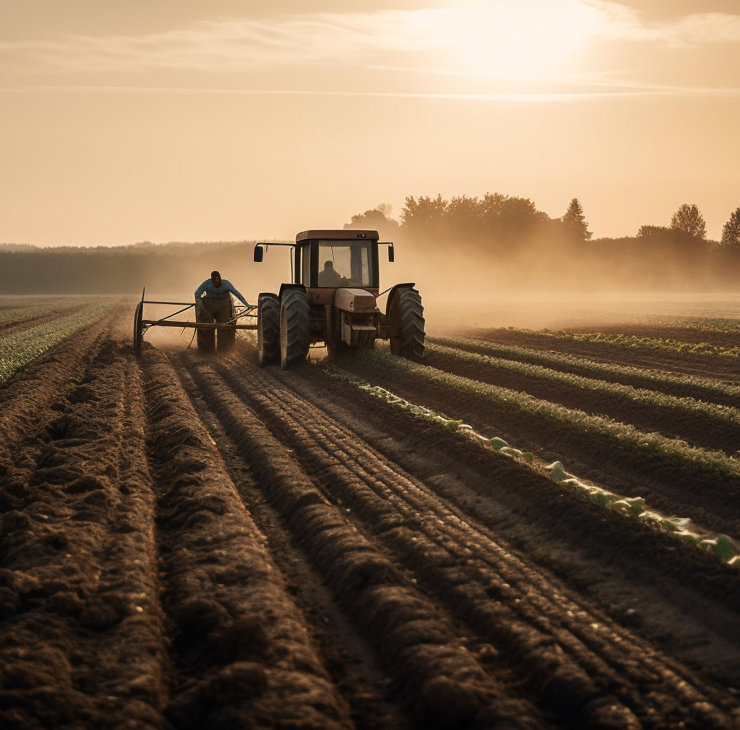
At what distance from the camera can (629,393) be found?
12109 millimetres

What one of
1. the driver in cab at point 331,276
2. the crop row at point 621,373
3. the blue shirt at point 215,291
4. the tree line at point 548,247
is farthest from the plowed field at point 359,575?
the tree line at point 548,247

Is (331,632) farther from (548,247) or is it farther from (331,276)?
(548,247)

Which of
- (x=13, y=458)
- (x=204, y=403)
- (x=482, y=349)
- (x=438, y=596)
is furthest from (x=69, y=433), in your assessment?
(x=482, y=349)

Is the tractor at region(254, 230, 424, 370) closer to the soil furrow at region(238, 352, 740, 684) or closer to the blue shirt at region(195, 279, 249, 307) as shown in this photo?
the blue shirt at region(195, 279, 249, 307)

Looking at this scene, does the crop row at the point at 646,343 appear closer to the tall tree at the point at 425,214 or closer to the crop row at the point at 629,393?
the crop row at the point at 629,393

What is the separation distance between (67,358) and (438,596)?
13.7 metres

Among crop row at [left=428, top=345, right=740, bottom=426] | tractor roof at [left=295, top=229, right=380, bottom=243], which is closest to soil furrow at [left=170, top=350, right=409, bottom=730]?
crop row at [left=428, top=345, right=740, bottom=426]

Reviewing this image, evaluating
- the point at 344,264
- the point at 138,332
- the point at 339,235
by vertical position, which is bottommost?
the point at 138,332

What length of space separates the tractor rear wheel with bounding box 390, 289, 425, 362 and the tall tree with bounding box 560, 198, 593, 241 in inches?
2284

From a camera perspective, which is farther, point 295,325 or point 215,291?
point 215,291

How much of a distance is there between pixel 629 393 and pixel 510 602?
24.4 feet

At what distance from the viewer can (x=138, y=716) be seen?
3.94m

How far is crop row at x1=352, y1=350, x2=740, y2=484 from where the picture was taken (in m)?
8.18

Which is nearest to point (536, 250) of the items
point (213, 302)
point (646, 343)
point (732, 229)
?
point (732, 229)
